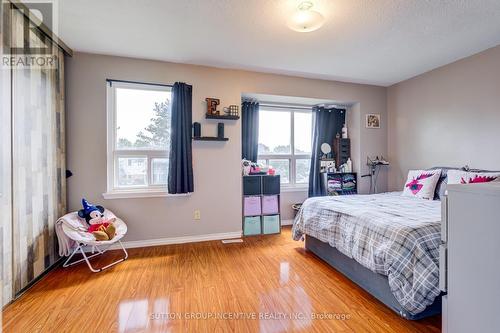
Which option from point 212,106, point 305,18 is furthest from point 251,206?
point 305,18

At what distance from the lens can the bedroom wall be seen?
2.79 m

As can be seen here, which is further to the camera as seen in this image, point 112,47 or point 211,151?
point 211,151

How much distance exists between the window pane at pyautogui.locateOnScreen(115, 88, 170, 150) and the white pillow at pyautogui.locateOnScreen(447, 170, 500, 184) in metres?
3.59

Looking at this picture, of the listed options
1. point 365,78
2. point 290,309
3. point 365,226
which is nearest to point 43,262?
point 290,309

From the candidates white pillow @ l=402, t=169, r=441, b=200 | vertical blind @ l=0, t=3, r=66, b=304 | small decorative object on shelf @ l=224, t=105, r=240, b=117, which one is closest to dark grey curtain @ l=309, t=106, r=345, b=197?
white pillow @ l=402, t=169, r=441, b=200

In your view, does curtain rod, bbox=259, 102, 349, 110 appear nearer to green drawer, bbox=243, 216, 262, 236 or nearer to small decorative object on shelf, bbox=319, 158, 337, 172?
small decorative object on shelf, bbox=319, 158, 337, 172

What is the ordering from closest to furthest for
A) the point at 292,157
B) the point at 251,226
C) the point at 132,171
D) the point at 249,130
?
1. the point at 132,171
2. the point at 251,226
3. the point at 249,130
4. the point at 292,157

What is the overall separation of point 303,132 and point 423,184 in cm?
202

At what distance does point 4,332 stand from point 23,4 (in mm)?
2489

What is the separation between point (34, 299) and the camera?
6.20 feet

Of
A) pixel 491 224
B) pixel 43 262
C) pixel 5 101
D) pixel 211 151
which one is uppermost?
pixel 5 101

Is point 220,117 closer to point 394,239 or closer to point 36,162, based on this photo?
point 36,162

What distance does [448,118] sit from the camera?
3242 millimetres

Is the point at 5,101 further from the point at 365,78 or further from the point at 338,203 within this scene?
the point at 365,78
